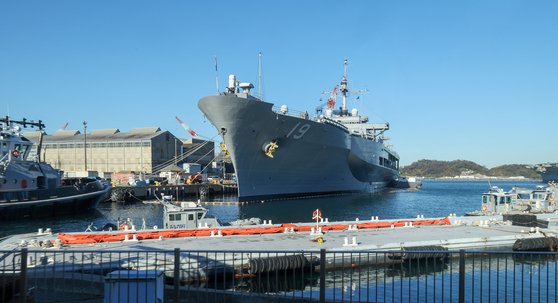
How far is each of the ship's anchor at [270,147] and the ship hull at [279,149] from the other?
20 centimetres

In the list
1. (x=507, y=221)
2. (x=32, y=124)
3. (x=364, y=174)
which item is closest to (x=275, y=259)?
(x=507, y=221)

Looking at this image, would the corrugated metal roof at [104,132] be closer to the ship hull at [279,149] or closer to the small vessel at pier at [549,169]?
the ship hull at [279,149]

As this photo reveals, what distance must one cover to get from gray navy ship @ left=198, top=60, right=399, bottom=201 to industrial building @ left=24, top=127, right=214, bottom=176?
1679 inches

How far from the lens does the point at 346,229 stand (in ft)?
75.9

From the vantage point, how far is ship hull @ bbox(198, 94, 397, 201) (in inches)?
1492

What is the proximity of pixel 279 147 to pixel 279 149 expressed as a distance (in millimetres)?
286

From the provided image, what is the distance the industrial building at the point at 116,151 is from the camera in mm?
90562

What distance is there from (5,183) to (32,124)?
38.3 ft

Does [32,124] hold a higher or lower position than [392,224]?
higher

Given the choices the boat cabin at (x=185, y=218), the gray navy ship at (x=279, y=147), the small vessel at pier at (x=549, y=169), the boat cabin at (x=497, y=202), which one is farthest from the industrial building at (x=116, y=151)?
the small vessel at pier at (x=549, y=169)

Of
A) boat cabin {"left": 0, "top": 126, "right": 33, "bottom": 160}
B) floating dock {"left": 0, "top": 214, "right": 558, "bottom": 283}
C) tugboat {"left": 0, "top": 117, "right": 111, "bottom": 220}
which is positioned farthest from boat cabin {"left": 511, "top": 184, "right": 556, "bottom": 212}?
boat cabin {"left": 0, "top": 126, "right": 33, "bottom": 160}

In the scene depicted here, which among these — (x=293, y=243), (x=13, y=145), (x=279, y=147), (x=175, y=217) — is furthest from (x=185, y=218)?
(x=13, y=145)

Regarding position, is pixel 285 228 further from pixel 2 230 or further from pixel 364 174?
pixel 364 174

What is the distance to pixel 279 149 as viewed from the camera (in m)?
42.0
